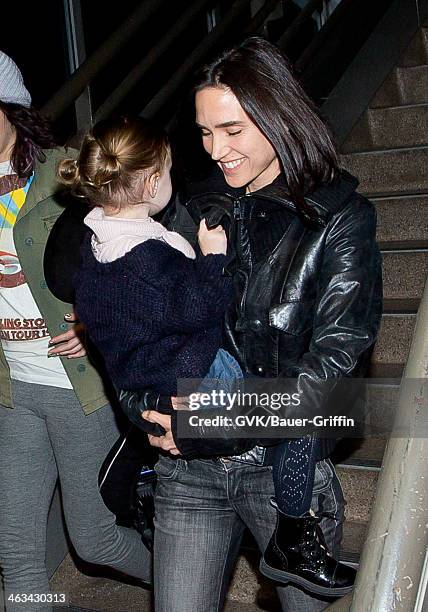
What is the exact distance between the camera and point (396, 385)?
288 cm

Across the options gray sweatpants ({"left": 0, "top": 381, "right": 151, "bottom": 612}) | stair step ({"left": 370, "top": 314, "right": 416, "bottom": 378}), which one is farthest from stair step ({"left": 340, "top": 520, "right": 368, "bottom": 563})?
gray sweatpants ({"left": 0, "top": 381, "right": 151, "bottom": 612})

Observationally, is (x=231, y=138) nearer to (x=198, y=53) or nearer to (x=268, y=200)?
(x=268, y=200)

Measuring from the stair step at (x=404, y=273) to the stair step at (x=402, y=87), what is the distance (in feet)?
4.17

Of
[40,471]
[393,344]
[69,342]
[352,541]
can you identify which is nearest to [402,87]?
[393,344]

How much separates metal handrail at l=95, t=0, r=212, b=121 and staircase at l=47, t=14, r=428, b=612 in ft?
3.04

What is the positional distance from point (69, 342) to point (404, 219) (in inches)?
71.0

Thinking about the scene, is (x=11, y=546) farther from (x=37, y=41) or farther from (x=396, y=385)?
(x=37, y=41)

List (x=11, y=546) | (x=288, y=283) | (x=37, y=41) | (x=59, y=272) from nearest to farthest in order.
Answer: (x=288, y=283) → (x=59, y=272) → (x=11, y=546) → (x=37, y=41)

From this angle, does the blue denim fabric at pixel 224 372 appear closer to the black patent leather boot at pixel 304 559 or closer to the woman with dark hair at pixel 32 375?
the black patent leather boot at pixel 304 559

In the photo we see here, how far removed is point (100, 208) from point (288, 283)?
416mm

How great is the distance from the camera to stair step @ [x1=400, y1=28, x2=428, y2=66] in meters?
4.56

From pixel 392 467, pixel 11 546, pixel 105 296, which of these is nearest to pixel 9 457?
pixel 11 546

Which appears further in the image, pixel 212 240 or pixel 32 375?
pixel 32 375

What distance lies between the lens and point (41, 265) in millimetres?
2182
